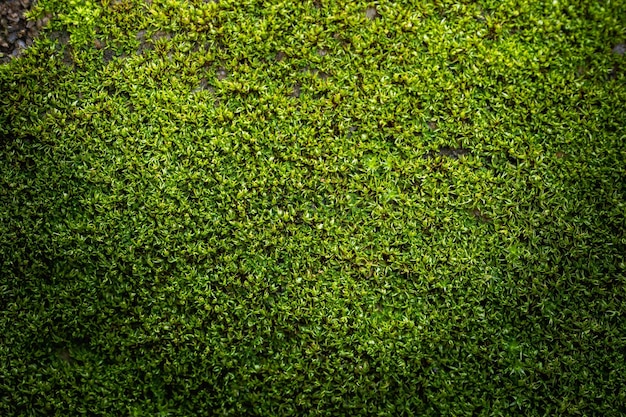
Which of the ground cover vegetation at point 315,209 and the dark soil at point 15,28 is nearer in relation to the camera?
the ground cover vegetation at point 315,209

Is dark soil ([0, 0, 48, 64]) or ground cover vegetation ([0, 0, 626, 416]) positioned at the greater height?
dark soil ([0, 0, 48, 64])

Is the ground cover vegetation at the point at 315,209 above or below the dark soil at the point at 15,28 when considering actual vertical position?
below

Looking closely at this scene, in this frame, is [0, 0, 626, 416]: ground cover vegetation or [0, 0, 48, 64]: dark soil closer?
[0, 0, 626, 416]: ground cover vegetation

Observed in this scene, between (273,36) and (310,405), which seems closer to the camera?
(310,405)

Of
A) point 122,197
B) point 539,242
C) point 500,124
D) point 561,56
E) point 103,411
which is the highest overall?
point 561,56

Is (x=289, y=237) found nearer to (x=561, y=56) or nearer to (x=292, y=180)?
(x=292, y=180)

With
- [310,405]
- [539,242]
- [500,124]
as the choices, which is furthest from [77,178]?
[539,242]
